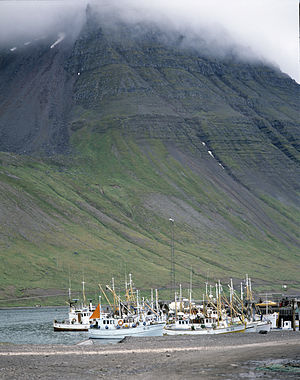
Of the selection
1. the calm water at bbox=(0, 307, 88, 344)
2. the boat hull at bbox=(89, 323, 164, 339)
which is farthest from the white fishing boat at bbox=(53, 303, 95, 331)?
the boat hull at bbox=(89, 323, 164, 339)

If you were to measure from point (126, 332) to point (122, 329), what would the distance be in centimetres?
80

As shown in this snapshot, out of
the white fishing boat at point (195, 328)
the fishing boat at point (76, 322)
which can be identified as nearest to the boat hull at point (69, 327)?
the fishing boat at point (76, 322)

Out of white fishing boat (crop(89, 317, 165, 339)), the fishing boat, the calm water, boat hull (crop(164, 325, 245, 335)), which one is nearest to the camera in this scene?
boat hull (crop(164, 325, 245, 335))

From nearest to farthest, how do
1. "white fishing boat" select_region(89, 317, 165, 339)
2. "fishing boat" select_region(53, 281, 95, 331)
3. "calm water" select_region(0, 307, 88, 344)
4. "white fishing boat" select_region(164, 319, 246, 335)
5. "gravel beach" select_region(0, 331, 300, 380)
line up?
"gravel beach" select_region(0, 331, 300, 380) → "white fishing boat" select_region(164, 319, 246, 335) → "white fishing boat" select_region(89, 317, 165, 339) → "calm water" select_region(0, 307, 88, 344) → "fishing boat" select_region(53, 281, 95, 331)

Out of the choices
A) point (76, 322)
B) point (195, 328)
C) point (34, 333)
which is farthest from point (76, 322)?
point (195, 328)

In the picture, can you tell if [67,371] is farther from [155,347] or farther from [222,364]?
[155,347]

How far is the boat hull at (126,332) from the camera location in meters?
100

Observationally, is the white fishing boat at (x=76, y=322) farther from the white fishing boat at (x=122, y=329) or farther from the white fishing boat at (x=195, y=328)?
the white fishing boat at (x=195, y=328)

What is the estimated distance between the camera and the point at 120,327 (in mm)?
102312

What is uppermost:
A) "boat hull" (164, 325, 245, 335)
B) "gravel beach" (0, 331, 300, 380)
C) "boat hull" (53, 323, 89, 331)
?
"boat hull" (53, 323, 89, 331)

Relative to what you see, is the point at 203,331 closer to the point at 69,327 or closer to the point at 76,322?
the point at 69,327

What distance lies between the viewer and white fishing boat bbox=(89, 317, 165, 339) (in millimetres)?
100625

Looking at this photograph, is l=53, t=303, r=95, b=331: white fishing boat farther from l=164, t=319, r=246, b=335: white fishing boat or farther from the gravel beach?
the gravel beach

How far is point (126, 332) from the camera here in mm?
101250
